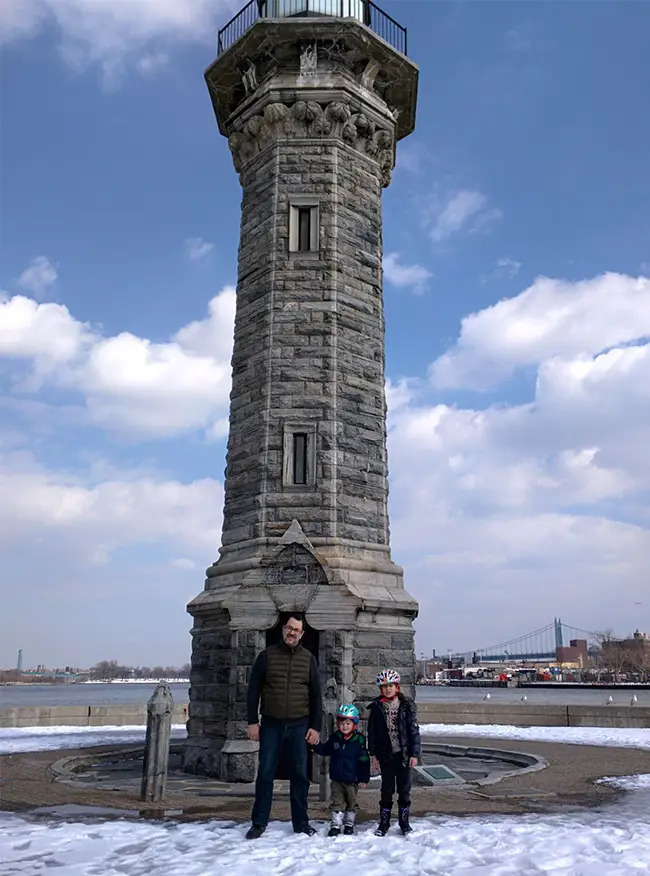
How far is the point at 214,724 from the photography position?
43.5 ft

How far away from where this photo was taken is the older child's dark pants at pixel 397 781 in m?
7.36

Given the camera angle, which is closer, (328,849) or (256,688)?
(328,849)

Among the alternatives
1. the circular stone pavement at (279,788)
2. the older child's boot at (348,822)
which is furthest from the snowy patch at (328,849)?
the circular stone pavement at (279,788)

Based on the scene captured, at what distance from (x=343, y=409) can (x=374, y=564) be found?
2913 millimetres

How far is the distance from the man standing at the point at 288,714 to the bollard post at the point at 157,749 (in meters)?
1.99

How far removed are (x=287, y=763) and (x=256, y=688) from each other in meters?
0.77

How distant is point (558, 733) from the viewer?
782 inches

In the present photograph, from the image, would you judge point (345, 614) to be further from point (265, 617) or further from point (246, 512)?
point (246, 512)

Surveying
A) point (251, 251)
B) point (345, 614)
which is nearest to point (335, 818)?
point (345, 614)

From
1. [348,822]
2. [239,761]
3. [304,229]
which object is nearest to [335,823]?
[348,822]

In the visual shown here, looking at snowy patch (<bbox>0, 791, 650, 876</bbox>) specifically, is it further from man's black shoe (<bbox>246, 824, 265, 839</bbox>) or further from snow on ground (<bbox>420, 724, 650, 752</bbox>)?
snow on ground (<bbox>420, 724, 650, 752</bbox>)

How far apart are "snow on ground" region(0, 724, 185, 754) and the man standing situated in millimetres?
10103

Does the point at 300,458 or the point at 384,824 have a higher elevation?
the point at 300,458

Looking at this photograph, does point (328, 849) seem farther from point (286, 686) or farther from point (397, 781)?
point (286, 686)
